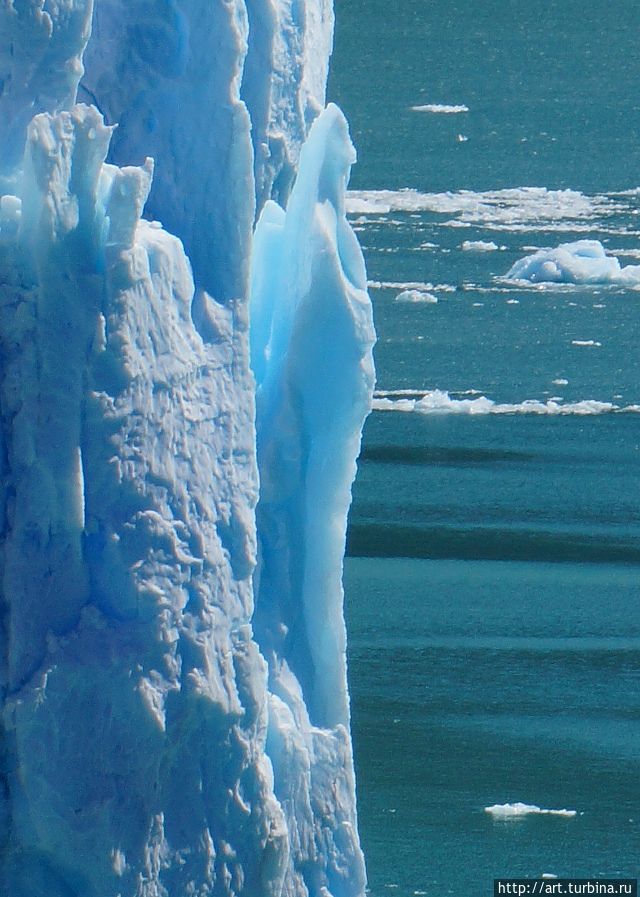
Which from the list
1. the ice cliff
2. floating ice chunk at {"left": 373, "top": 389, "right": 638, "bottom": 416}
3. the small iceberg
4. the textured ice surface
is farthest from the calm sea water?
the ice cliff

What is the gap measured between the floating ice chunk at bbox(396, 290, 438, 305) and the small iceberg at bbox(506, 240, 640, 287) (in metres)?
1.13

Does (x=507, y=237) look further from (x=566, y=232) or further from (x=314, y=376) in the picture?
(x=314, y=376)

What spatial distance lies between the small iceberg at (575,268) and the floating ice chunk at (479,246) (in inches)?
35.7

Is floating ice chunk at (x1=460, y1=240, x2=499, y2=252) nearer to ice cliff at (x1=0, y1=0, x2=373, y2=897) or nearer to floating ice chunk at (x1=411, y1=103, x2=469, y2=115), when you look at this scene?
floating ice chunk at (x1=411, y1=103, x2=469, y2=115)

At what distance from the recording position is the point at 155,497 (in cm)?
518

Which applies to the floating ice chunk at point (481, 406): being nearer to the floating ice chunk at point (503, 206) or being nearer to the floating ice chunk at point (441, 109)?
the floating ice chunk at point (503, 206)

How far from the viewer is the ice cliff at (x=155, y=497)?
5020 millimetres

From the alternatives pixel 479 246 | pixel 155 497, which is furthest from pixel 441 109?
pixel 155 497

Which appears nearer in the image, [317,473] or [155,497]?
[155,497]

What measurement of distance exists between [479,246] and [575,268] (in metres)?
1.40

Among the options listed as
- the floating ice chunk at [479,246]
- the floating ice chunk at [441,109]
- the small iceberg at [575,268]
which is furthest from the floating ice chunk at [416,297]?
the floating ice chunk at [441,109]

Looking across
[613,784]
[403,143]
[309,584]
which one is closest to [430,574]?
[613,784]

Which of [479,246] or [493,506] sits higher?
[479,246]

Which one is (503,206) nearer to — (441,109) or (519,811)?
(441,109)
